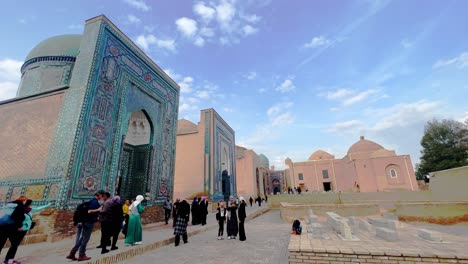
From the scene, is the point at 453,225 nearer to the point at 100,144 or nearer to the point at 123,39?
the point at 100,144

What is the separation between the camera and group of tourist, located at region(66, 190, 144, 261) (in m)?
3.82

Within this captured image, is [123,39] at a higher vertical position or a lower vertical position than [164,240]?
higher

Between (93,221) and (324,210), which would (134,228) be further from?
(324,210)

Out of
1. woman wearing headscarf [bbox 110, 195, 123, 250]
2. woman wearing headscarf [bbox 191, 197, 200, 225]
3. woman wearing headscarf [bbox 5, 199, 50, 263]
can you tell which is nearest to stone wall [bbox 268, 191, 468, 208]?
woman wearing headscarf [bbox 191, 197, 200, 225]

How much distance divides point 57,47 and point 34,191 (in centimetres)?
748

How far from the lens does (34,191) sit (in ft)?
20.3

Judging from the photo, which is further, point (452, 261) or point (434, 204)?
point (434, 204)

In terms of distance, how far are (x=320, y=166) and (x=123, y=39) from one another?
2848cm

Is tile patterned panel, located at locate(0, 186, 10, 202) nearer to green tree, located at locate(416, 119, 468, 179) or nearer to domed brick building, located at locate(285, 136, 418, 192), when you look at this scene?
domed brick building, located at locate(285, 136, 418, 192)

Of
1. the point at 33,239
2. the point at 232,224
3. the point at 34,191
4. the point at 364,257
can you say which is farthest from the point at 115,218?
the point at 364,257

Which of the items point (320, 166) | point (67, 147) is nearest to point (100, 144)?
point (67, 147)

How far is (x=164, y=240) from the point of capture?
536 centimetres

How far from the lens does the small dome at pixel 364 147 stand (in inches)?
1063

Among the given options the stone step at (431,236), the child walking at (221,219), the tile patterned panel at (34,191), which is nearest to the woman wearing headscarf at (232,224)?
the child walking at (221,219)
